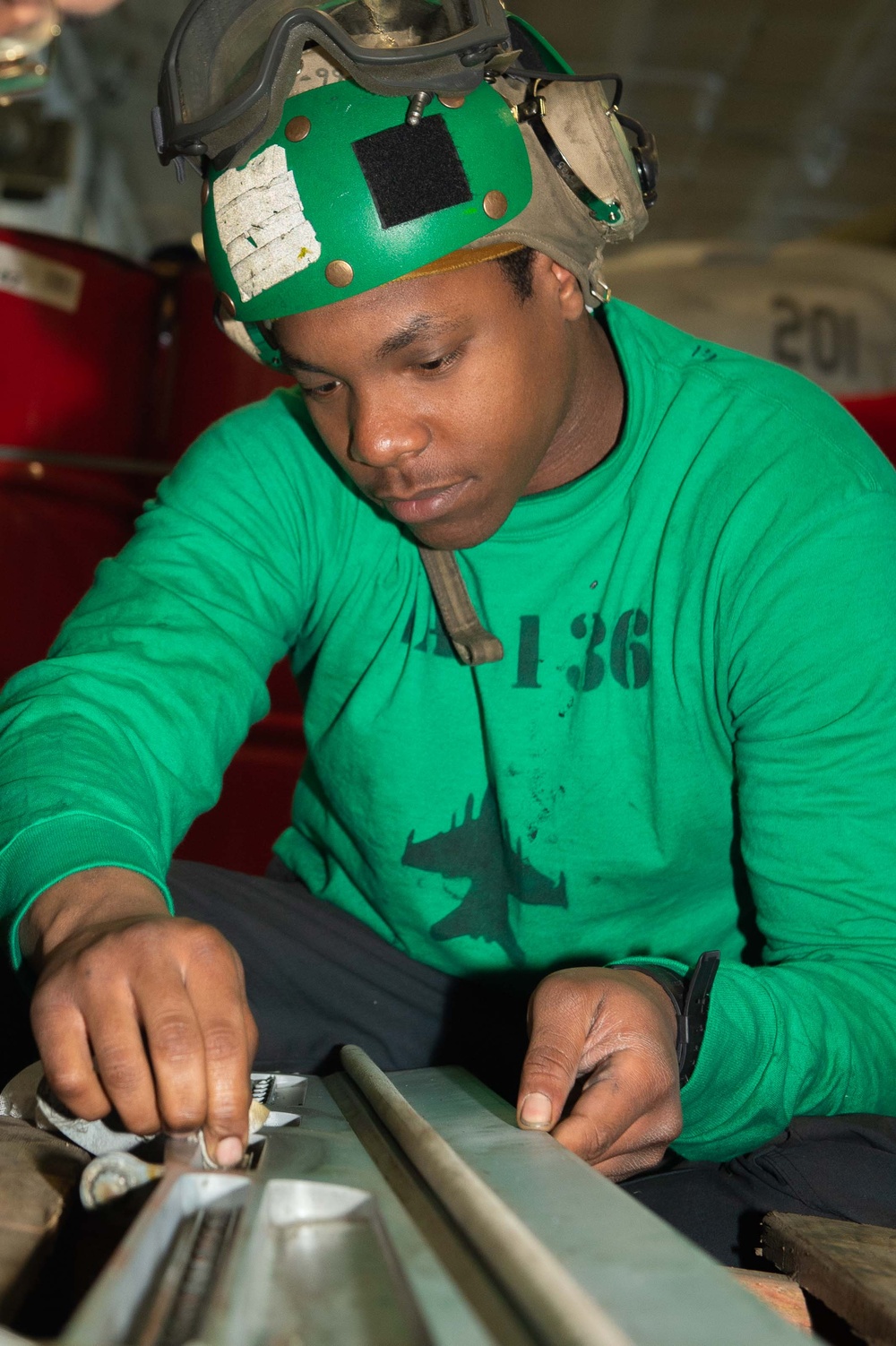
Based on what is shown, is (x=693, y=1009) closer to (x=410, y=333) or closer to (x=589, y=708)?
(x=589, y=708)

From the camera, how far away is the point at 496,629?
1.22 metres

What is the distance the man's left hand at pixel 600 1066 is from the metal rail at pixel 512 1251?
0.09 m

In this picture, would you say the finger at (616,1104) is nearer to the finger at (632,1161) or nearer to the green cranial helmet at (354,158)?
the finger at (632,1161)

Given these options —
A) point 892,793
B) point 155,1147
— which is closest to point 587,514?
point 892,793

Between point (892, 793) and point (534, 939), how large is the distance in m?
0.39

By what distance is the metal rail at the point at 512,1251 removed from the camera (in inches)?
17.2

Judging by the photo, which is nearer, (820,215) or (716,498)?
(716,498)

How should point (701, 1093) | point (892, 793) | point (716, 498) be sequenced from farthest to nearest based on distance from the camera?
1. point (716, 498)
2. point (892, 793)
3. point (701, 1093)

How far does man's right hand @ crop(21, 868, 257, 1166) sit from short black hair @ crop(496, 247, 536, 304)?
626 millimetres

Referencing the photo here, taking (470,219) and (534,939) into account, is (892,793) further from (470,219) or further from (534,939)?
(470,219)

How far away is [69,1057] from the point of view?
734 mm

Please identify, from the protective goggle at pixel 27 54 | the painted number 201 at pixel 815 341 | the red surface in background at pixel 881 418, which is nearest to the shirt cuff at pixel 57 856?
the protective goggle at pixel 27 54

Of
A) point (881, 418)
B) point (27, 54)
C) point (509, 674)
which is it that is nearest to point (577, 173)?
point (509, 674)

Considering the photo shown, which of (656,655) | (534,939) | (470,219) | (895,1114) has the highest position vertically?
(470,219)
